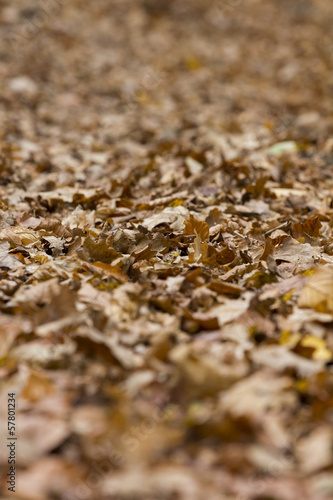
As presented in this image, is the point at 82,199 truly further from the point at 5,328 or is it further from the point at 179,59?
the point at 179,59

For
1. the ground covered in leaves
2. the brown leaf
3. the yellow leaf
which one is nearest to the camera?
the ground covered in leaves

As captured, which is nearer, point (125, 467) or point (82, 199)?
point (125, 467)

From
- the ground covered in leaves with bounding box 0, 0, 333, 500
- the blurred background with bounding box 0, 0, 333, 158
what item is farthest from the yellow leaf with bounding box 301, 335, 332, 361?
the blurred background with bounding box 0, 0, 333, 158

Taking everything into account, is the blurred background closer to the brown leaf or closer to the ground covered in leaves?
the ground covered in leaves

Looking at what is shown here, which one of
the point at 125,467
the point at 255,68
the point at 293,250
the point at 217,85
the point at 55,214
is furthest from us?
the point at 255,68

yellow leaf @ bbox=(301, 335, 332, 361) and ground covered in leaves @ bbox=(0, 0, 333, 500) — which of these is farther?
yellow leaf @ bbox=(301, 335, 332, 361)

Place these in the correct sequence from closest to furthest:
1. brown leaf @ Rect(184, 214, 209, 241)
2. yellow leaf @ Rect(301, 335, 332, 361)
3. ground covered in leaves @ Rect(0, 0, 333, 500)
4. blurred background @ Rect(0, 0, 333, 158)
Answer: ground covered in leaves @ Rect(0, 0, 333, 500) → yellow leaf @ Rect(301, 335, 332, 361) → brown leaf @ Rect(184, 214, 209, 241) → blurred background @ Rect(0, 0, 333, 158)

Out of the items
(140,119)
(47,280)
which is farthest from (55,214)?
(140,119)

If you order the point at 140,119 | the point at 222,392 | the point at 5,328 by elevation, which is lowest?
the point at 140,119

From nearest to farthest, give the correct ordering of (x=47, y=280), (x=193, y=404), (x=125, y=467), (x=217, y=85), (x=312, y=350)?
(x=125, y=467) < (x=193, y=404) < (x=312, y=350) < (x=47, y=280) < (x=217, y=85)
